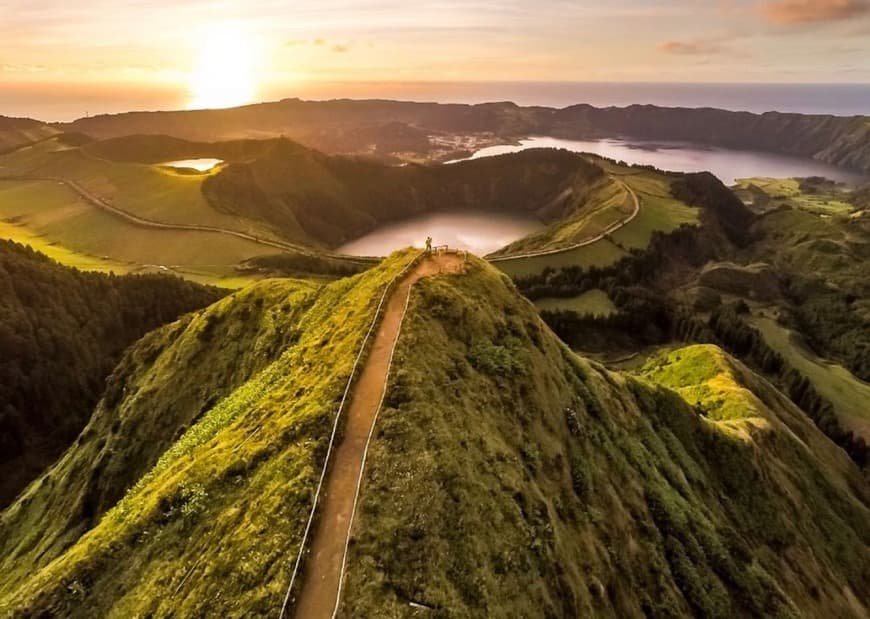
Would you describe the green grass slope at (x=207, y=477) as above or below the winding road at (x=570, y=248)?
above

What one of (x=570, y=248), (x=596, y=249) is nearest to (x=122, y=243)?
(x=570, y=248)

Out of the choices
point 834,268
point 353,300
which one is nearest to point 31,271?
point 353,300

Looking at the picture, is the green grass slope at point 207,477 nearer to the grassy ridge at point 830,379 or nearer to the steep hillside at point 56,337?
the steep hillside at point 56,337

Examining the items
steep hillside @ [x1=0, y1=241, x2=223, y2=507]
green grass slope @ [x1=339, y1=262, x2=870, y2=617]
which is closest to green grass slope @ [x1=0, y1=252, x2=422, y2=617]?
green grass slope @ [x1=339, y1=262, x2=870, y2=617]

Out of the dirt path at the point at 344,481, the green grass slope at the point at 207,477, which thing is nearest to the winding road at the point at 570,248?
the green grass slope at the point at 207,477

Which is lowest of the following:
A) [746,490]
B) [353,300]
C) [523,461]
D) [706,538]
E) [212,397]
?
[746,490]

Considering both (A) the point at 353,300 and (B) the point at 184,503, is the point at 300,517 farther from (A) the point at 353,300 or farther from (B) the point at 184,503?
(A) the point at 353,300
